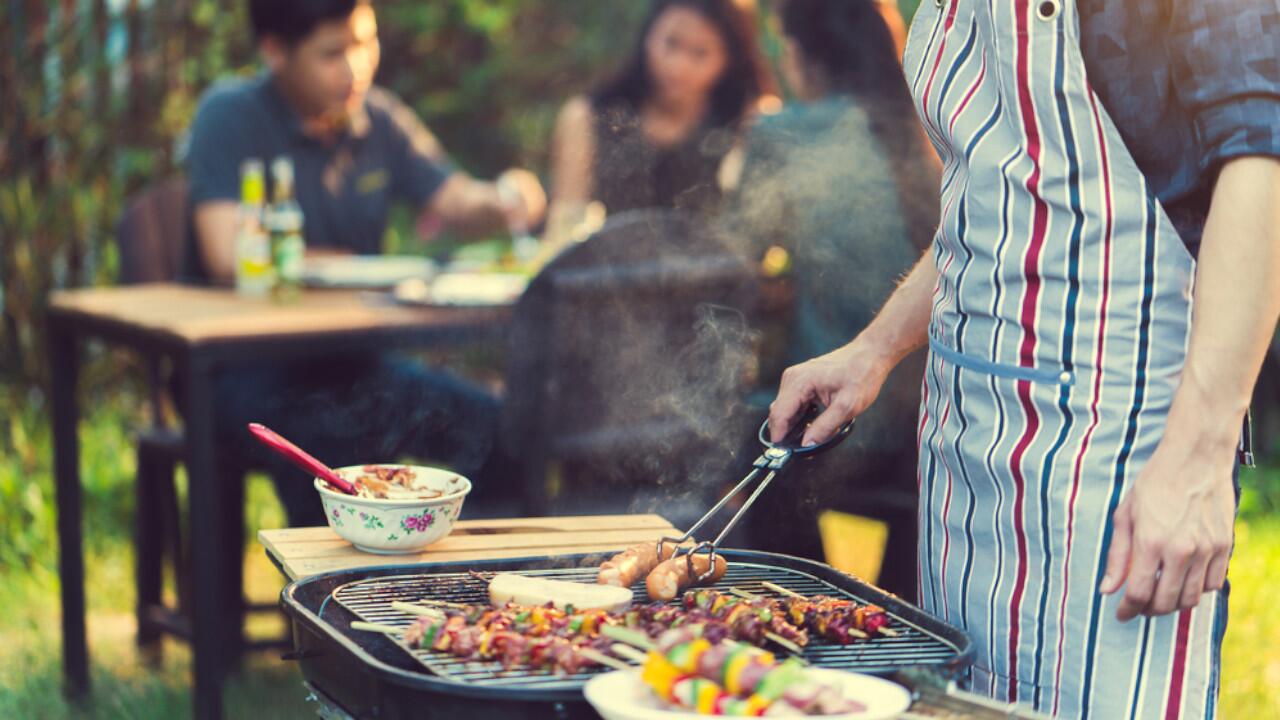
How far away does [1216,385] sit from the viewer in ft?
4.66

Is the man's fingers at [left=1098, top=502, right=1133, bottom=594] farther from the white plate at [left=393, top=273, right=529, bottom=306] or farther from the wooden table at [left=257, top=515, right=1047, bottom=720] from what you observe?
the white plate at [left=393, top=273, right=529, bottom=306]

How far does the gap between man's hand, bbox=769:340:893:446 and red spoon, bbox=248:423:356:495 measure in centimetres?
60

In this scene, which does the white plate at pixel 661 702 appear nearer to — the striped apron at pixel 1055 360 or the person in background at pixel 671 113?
the striped apron at pixel 1055 360

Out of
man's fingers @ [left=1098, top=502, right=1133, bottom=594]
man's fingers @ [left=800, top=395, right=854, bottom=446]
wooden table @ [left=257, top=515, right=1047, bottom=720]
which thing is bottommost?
wooden table @ [left=257, top=515, right=1047, bottom=720]

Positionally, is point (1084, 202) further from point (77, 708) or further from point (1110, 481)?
point (77, 708)

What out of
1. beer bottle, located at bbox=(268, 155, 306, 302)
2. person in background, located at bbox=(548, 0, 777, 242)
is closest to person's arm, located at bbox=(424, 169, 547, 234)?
person in background, located at bbox=(548, 0, 777, 242)

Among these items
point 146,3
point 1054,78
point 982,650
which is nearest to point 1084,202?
point 1054,78

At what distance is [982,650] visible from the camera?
1.72m

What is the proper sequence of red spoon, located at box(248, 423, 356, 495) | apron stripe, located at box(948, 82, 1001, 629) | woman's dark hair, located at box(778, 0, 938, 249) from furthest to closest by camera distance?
woman's dark hair, located at box(778, 0, 938, 249) < red spoon, located at box(248, 423, 356, 495) < apron stripe, located at box(948, 82, 1001, 629)

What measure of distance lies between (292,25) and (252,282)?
1002mm

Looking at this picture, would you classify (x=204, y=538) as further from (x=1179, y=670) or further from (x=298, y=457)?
(x=1179, y=670)

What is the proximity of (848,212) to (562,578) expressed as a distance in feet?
5.83

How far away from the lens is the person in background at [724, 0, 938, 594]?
11.2ft

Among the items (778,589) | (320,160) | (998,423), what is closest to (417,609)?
(778,589)
